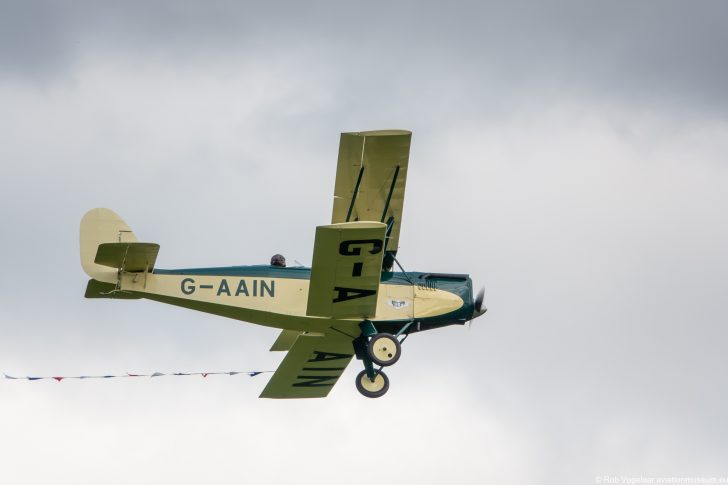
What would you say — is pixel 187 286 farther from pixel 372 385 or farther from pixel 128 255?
pixel 372 385

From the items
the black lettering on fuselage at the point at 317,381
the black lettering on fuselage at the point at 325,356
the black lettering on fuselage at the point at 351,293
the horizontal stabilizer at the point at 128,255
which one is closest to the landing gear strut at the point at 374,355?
the black lettering on fuselage at the point at 351,293

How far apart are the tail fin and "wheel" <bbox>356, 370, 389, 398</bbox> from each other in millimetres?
4104

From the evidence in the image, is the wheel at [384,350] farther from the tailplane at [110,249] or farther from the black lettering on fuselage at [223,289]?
the tailplane at [110,249]

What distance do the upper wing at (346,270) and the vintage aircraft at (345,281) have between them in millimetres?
15

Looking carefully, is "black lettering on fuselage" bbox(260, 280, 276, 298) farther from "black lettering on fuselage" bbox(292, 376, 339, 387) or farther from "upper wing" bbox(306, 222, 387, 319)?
"black lettering on fuselage" bbox(292, 376, 339, 387)

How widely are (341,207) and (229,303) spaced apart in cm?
227

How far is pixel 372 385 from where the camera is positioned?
21422mm

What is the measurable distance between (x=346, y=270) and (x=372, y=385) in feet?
7.10

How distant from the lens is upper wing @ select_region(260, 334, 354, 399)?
22359 millimetres

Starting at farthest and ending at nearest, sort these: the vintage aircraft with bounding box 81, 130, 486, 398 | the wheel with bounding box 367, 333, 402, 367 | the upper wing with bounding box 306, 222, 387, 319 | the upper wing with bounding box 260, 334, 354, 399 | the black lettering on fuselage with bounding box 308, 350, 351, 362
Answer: the black lettering on fuselage with bounding box 308, 350, 351, 362 < the upper wing with bounding box 260, 334, 354, 399 < the wheel with bounding box 367, 333, 402, 367 < the vintage aircraft with bounding box 81, 130, 486, 398 < the upper wing with bounding box 306, 222, 387, 319

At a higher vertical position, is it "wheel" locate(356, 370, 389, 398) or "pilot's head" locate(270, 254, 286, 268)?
"pilot's head" locate(270, 254, 286, 268)

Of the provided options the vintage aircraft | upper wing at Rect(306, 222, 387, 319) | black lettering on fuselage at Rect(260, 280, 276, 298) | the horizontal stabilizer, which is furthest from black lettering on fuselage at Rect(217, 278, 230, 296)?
upper wing at Rect(306, 222, 387, 319)

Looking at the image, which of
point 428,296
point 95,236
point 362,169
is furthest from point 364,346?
point 95,236

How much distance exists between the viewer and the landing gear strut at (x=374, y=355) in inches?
824
